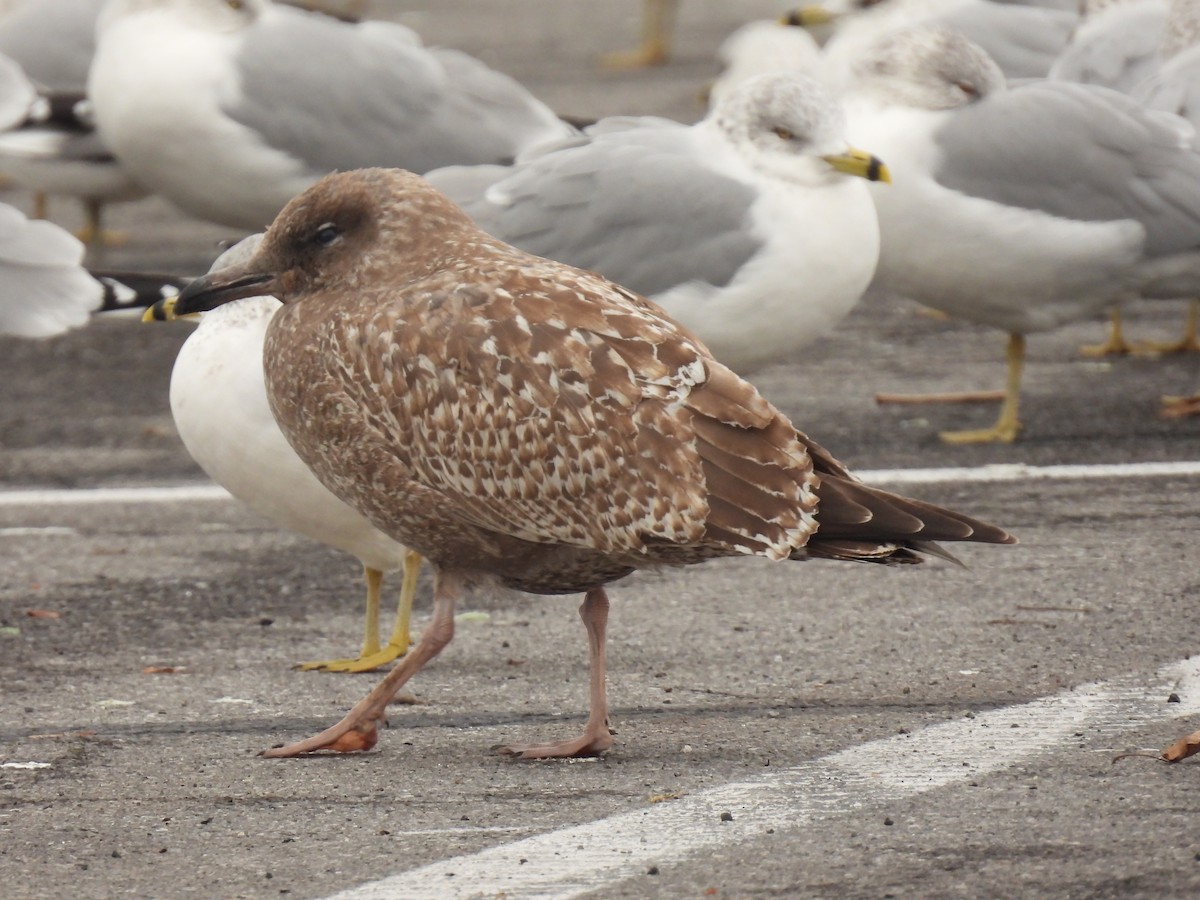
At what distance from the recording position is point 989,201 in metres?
7.71

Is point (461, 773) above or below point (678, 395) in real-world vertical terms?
below

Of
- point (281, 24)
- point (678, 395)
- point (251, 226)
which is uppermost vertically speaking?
point (678, 395)

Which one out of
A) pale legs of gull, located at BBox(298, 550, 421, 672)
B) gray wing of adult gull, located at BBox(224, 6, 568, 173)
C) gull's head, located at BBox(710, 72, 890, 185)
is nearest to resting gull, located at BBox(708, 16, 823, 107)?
gray wing of adult gull, located at BBox(224, 6, 568, 173)

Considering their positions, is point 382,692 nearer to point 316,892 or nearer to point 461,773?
point 461,773

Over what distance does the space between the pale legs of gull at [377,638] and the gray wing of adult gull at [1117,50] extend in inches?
221

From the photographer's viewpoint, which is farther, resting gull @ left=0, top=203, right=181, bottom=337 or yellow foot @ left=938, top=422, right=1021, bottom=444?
yellow foot @ left=938, top=422, right=1021, bottom=444

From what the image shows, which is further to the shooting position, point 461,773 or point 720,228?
point 720,228

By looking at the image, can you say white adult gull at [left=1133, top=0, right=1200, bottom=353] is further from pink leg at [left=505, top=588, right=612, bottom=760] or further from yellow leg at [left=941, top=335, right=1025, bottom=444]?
pink leg at [left=505, top=588, right=612, bottom=760]

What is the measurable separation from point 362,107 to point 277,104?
1.25 ft

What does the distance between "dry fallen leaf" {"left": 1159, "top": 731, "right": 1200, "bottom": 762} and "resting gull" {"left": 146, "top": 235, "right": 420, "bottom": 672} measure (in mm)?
2017

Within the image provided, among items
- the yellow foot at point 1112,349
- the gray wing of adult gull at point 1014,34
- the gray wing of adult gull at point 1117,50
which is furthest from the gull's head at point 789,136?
the gray wing of adult gull at point 1014,34

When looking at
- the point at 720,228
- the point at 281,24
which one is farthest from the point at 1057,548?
the point at 281,24

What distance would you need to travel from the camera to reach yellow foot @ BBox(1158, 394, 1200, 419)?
26.5 feet

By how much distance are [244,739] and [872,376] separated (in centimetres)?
502
